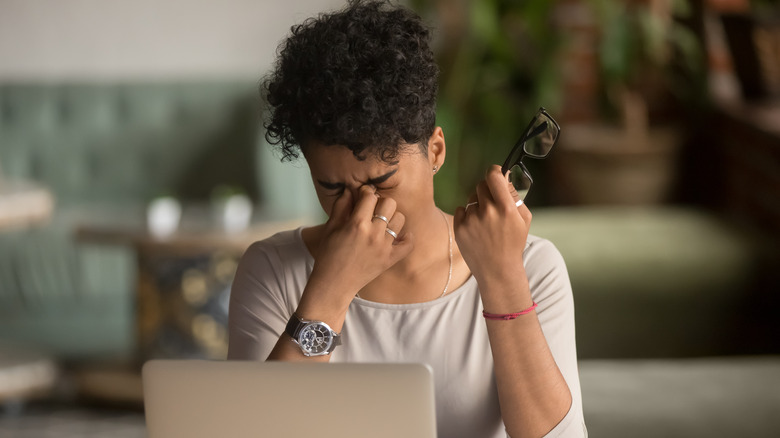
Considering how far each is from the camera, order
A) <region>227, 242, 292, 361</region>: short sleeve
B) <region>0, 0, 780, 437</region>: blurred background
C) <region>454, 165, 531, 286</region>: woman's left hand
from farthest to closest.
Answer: <region>0, 0, 780, 437</region>: blurred background
<region>227, 242, 292, 361</region>: short sleeve
<region>454, 165, 531, 286</region>: woman's left hand

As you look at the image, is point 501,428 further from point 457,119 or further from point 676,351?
point 457,119

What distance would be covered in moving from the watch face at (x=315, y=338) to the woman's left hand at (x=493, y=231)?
0.19 meters

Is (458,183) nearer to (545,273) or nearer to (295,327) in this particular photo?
(545,273)

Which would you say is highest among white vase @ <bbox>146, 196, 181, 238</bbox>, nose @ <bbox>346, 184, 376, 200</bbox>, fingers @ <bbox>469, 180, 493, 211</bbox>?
fingers @ <bbox>469, 180, 493, 211</bbox>

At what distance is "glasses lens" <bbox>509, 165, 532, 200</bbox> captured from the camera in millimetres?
1108

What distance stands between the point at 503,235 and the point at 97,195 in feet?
11.5

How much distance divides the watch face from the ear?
28cm

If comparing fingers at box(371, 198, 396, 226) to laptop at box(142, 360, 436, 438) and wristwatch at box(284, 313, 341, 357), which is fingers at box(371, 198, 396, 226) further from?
laptop at box(142, 360, 436, 438)

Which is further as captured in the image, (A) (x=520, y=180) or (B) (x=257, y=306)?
(B) (x=257, y=306)

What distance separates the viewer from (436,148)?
1232 millimetres

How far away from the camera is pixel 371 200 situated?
110 centimetres

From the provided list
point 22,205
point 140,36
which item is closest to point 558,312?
point 22,205

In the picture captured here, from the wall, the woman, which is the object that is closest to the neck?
the woman

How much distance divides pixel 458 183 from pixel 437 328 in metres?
3.00
